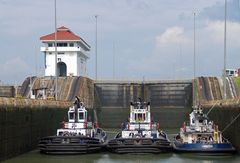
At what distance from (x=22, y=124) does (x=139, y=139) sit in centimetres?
777

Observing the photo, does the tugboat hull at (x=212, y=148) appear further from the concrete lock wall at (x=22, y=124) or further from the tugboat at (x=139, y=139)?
the concrete lock wall at (x=22, y=124)

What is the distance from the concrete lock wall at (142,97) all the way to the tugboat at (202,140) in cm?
3795

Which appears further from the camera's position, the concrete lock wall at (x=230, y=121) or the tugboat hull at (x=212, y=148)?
the concrete lock wall at (x=230, y=121)

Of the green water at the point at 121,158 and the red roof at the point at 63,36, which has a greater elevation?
the red roof at the point at 63,36

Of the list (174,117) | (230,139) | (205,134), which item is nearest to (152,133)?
(205,134)

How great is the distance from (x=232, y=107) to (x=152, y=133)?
666cm

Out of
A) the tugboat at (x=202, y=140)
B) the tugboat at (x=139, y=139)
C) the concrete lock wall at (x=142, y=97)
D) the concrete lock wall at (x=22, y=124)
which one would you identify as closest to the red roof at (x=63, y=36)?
the concrete lock wall at (x=142, y=97)

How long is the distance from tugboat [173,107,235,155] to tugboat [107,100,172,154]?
1.34m

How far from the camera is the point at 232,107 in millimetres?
41469

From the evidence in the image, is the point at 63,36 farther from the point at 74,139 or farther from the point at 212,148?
the point at 212,148

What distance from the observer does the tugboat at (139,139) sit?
36281mm

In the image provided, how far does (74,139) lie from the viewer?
118ft

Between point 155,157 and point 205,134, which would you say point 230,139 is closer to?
point 205,134

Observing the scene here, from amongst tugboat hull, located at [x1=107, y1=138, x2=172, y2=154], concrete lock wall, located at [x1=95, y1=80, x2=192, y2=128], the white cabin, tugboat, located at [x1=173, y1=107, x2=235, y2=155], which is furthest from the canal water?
the white cabin
